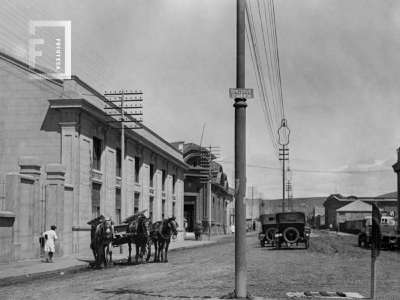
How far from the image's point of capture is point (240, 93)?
10.9 m

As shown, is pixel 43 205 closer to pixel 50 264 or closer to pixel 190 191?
pixel 50 264

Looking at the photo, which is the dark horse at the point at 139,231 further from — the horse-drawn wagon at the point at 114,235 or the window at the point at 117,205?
the window at the point at 117,205

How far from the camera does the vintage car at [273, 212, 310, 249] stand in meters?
33.3

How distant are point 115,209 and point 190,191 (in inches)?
1493

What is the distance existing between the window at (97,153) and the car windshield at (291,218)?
1155cm

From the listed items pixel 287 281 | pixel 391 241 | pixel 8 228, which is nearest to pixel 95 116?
pixel 8 228

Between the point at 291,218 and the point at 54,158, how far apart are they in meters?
14.9

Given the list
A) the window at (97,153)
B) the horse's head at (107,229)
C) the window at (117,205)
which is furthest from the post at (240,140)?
the window at (117,205)

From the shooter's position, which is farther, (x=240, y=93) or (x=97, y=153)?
(x=97, y=153)

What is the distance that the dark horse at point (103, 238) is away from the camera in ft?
66.7

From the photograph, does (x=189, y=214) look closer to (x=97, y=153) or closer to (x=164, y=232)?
(x=97, y=153)

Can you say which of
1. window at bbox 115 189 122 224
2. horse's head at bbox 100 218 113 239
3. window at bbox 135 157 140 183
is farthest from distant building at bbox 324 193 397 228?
horse's head at bbox 100 218 113 239

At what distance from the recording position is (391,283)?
584 inches

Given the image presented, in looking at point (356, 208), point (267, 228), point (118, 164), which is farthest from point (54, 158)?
point (356, 208)
